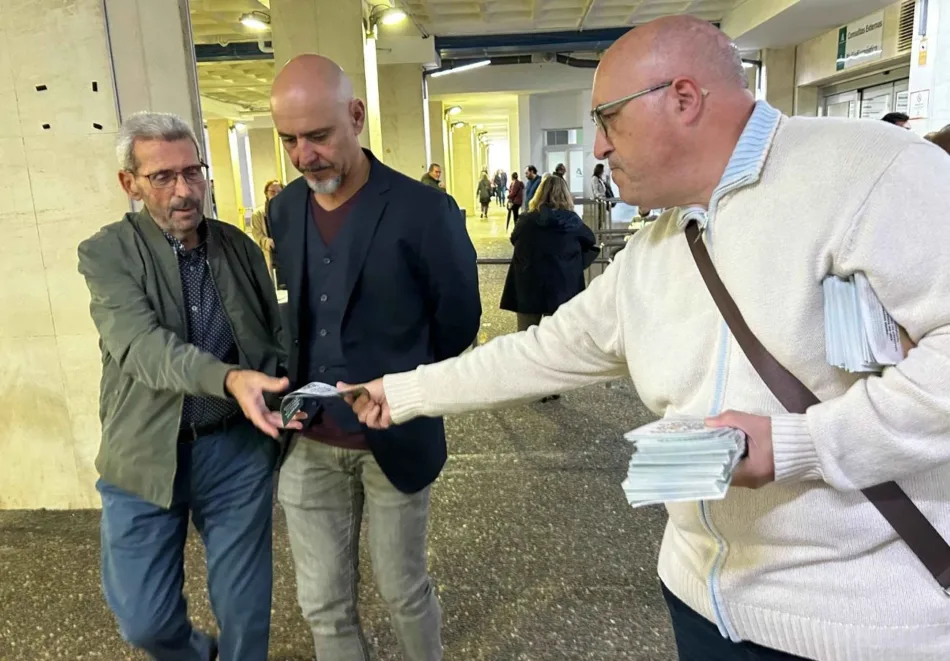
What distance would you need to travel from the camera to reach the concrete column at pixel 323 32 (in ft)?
29.3

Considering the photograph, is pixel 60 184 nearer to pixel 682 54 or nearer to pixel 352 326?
pixel 352 326

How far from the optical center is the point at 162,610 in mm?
2219

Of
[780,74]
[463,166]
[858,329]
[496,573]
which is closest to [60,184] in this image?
[496,573]

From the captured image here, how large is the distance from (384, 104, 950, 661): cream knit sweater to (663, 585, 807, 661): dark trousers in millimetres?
38

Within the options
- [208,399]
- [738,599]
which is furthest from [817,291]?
[208,399]

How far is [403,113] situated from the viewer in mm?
17359

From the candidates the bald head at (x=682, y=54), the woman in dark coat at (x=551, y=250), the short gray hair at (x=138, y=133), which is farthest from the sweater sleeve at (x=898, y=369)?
the woman in dark coat at (x=551, y=250)

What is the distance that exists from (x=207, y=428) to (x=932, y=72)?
9.37 metres

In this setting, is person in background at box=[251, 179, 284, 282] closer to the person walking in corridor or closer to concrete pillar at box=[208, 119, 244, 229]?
the person walking in corridor

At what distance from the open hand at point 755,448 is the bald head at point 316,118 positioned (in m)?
1.48

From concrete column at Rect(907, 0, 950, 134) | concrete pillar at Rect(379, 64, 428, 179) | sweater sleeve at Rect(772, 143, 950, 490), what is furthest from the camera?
concrete pillar at Rect(379, 64, 428, 179)

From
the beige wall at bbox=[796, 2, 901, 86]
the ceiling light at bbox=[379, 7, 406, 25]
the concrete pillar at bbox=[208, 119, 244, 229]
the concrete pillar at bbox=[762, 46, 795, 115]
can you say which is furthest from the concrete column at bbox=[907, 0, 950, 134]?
the concrete pillar at bbox=[208, 119, 244, 229]

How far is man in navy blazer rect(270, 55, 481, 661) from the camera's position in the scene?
2.21 m

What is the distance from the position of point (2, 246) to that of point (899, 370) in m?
4.20
